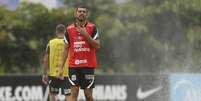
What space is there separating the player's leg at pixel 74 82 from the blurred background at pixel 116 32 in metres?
17.4

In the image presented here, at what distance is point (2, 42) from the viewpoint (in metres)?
32.9

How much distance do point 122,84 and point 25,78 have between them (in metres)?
2.90

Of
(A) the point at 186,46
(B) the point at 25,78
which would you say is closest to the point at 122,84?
(B) the point at 25,78

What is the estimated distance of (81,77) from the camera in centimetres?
1406

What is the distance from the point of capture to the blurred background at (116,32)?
32.7 metres

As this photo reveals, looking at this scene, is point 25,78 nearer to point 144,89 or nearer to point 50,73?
point 144,89

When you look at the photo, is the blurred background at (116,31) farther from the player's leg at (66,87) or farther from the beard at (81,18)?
the beard at (81,18)

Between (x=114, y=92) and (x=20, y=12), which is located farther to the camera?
(x=20, y=12)

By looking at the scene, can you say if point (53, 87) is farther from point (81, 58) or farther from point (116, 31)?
point (116, 31)

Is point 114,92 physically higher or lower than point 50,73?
lower

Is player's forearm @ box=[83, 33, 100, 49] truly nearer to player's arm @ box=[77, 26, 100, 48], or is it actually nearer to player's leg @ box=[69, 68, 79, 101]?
player's arm @ box=[77, 26, 100, 48]

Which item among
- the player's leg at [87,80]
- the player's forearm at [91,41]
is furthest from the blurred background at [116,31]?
the player's forearm at [91,41]

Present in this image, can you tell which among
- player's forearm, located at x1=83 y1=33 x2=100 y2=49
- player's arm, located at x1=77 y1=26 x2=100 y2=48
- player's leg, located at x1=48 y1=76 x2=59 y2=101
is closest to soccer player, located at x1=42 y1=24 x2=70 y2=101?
player's leg, located at x1=48 y1=76 x2=59 y2=101

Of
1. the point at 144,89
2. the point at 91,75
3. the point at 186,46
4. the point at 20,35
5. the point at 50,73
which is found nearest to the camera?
the point at 91,75
